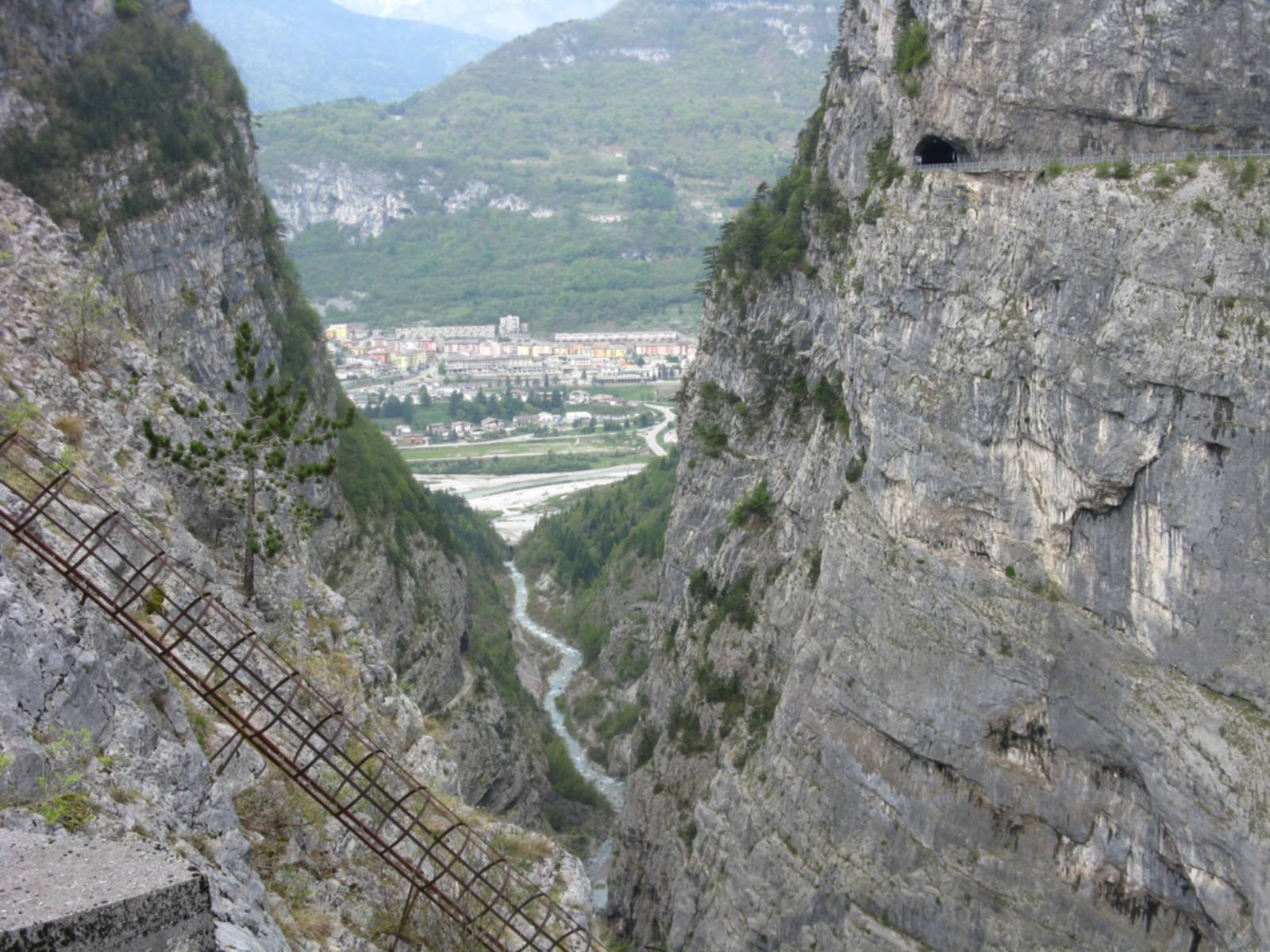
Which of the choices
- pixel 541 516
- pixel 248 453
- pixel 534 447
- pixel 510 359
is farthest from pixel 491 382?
pixel 248 453

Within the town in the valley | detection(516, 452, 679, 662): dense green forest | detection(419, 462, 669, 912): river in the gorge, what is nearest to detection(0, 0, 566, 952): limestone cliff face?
detection(419, 462, 669, 912): river in the gorge

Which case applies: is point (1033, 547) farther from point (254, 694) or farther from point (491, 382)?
point (491, 382)

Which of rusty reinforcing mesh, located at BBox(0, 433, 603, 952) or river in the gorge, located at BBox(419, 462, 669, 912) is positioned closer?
rusty reinforcing mesh, located at BBox(0, 433, 603, 952)

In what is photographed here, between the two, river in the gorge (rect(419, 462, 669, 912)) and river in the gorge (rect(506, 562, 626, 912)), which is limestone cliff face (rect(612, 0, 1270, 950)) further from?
river in the gorge (rect(419, 462, 669, 912))

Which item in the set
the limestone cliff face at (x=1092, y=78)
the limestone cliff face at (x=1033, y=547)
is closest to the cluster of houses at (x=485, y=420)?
the limestone cliff face at (x=1033, y=547)

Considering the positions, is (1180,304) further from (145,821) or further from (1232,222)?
(145,821)

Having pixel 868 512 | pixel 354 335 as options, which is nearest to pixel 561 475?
pixel 354 335
